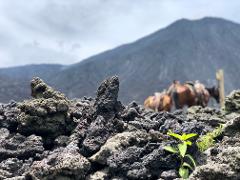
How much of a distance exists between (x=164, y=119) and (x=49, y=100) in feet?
6.12

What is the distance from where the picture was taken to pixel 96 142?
6.68m

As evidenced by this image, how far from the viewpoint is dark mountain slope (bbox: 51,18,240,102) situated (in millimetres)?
123663

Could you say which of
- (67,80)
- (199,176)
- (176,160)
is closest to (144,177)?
(176,160)

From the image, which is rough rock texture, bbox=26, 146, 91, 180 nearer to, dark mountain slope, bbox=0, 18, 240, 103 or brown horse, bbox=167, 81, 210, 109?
brown horse, bbox=167, 81, 210, 109

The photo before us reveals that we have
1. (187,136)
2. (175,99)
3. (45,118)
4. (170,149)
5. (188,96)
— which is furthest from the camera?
(175,99)

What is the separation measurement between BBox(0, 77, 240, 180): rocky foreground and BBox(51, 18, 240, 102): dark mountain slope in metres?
98.3

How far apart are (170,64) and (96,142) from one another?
133460 mm

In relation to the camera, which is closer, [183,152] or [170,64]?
[183,152]

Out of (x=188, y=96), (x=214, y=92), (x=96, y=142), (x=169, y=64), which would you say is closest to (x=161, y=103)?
(x=188, y=96)

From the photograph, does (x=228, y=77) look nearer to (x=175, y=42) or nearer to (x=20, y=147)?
(x=175, y=42)

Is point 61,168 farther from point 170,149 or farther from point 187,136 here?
point 187,136

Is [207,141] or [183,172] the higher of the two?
[207,141]

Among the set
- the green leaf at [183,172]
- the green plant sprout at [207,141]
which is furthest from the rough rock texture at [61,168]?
the green plant sprout at [207,141]

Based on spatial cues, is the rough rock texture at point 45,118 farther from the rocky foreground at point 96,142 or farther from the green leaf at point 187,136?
the green leaf at point 187,136
